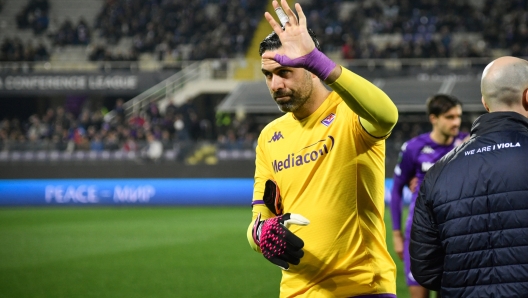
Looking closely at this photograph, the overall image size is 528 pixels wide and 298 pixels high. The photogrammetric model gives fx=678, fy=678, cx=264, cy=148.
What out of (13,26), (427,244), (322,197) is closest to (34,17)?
(13,26)

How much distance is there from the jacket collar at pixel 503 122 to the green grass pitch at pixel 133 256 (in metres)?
5.70

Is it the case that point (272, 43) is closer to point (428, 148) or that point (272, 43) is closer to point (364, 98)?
point (364, 98)

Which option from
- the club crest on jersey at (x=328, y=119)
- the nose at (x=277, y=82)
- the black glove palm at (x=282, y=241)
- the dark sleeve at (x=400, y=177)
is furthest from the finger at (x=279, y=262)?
the dark sleeve at (x=400, y=177)

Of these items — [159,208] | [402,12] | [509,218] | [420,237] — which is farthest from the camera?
[402,12]

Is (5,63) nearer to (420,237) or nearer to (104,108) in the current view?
(104,108)

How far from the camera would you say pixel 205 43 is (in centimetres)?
2978

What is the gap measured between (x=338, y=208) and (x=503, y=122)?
0.87m

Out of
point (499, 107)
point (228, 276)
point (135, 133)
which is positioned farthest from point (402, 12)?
point (499, 107)

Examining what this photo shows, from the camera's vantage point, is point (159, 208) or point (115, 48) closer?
point (159, 208)

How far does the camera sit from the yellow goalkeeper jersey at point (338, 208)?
3139mm

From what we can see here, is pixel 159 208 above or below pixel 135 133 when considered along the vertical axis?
below

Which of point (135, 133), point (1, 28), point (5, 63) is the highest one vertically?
point (1, 28)

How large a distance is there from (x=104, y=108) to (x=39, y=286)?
22.8m

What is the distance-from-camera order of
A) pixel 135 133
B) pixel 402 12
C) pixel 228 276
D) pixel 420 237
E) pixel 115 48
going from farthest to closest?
pixel 115 48
pixel 402 12
pixel 135 133
pixel 228 276
pixel 420 237
